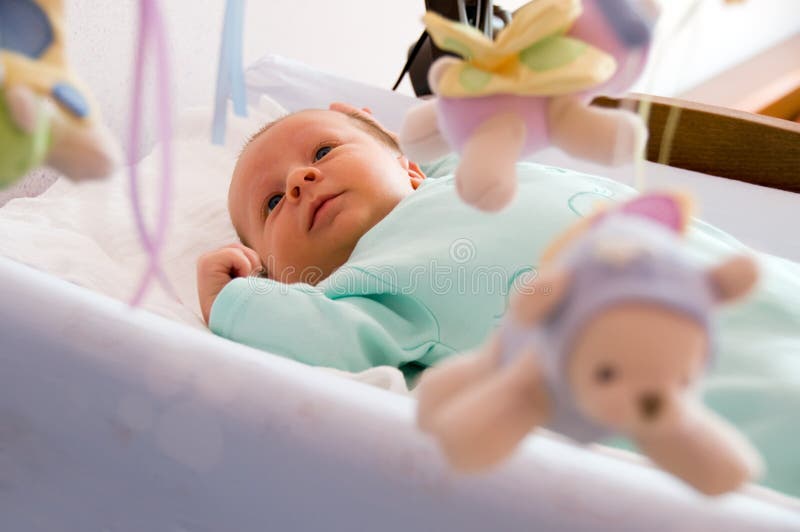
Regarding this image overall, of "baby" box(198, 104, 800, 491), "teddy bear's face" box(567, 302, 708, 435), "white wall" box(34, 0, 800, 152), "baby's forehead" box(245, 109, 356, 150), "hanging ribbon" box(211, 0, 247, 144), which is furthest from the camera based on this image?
"white wall" box(34, 0, 800, 152)

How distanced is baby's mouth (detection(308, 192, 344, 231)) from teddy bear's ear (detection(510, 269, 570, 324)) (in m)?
0.61

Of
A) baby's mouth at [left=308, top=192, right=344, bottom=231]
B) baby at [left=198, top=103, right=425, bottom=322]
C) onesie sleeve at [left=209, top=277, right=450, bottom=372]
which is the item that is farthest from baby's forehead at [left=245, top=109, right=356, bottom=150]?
onesie sleeve at [left=209, top=277, right=450, bottom=372]

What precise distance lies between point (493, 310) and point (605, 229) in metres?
0.46

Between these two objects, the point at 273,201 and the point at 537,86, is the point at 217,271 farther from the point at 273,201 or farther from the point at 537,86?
the point at 537,86

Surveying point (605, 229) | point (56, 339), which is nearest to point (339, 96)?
point (56, 339)

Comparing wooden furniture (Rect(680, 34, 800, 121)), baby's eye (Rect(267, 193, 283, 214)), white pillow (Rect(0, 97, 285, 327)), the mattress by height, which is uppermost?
the mattress

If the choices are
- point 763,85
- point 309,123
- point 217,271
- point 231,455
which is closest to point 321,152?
point 309,123

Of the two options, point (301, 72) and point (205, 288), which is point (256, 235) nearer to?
point (205, 288)

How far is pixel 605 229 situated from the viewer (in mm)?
219

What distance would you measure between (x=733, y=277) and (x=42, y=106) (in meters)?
0.20

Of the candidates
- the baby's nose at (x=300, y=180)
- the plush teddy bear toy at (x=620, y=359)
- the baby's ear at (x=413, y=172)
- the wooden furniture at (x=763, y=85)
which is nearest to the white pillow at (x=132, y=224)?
the baby's nose at (x=300, y=180)

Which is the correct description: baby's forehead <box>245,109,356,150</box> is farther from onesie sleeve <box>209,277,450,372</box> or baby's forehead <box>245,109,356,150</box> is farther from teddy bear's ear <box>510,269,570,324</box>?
teddy bear's ear <box>510,269,570,324</box>

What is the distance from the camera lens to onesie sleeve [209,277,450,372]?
669 mm

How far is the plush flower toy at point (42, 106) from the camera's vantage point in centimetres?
24
